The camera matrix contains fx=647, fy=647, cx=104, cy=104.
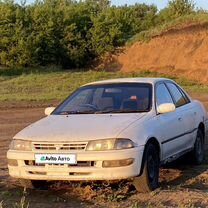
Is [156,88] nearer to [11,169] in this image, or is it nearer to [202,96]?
[11,169]

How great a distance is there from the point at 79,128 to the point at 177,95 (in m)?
2.62

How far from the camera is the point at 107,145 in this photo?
7547 millimetres

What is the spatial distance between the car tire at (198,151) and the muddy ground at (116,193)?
0.21 metres

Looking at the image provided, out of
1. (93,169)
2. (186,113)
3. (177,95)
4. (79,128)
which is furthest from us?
(177,95)

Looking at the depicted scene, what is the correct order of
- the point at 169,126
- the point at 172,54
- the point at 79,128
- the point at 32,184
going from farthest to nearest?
the point at 172,54 < the point at 169,126 < the point at 32,184 < the point at 79,128

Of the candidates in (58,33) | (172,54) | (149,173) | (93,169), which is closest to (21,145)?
(93,169)

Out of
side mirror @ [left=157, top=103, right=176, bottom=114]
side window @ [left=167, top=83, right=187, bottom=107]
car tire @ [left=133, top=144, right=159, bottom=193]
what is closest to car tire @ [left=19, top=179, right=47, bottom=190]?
car tire @ [left=133, top=144, right=159, bottom=193]

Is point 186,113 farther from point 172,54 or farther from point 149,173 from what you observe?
point 172,54

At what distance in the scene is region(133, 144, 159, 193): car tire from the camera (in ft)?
25.4

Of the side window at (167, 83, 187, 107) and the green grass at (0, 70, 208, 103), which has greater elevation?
the side window at (167, 83, 187, 107)

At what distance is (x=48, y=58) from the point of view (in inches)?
1800

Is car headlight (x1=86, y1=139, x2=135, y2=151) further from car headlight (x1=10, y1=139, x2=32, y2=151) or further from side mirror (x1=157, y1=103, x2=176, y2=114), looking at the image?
side mirror (x1=157, y1=103, x2=176, y2=114)

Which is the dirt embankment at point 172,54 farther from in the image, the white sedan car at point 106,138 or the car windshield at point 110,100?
the white sedan car at point 106,138

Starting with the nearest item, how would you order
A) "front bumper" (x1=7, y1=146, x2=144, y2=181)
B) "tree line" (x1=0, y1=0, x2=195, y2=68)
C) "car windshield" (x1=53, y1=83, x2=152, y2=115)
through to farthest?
"front bumper" (x1=7, y1=146, x2=144, y2=181), "car windshield" (x1=53, y1=83, x2=152, y2=115), "tree line" (x1=0, y1=0, x2=195, y2=68)
